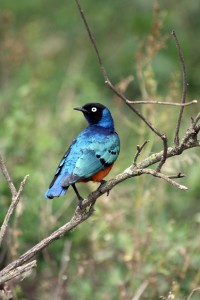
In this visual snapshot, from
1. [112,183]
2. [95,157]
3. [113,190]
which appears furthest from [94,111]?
[112,183]

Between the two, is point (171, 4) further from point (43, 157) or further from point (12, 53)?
point (43, 157)

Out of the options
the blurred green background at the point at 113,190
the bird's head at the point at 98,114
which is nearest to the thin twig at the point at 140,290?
the blurred green background at the point at 113,190

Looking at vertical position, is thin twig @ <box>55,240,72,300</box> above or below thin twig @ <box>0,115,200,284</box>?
above

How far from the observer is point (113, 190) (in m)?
6.44

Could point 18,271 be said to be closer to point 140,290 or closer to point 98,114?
point 140,290

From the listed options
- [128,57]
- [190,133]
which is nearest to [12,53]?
[128,57]

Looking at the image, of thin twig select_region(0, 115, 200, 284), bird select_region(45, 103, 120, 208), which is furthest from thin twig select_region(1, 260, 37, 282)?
bird select_region(45, 103, 120, 208)

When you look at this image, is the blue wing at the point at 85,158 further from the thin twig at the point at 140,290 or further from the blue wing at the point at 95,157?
the thin twig at the point at 140,290

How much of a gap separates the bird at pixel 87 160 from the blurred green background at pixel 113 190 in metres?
0.45

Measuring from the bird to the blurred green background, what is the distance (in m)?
0.45

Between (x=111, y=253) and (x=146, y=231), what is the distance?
0.42m

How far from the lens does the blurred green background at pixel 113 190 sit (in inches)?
215

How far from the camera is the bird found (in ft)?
14.3

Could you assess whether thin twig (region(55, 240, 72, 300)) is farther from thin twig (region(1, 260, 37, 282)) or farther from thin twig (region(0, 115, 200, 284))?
thin twig (region(1, 260, 37, 282))
